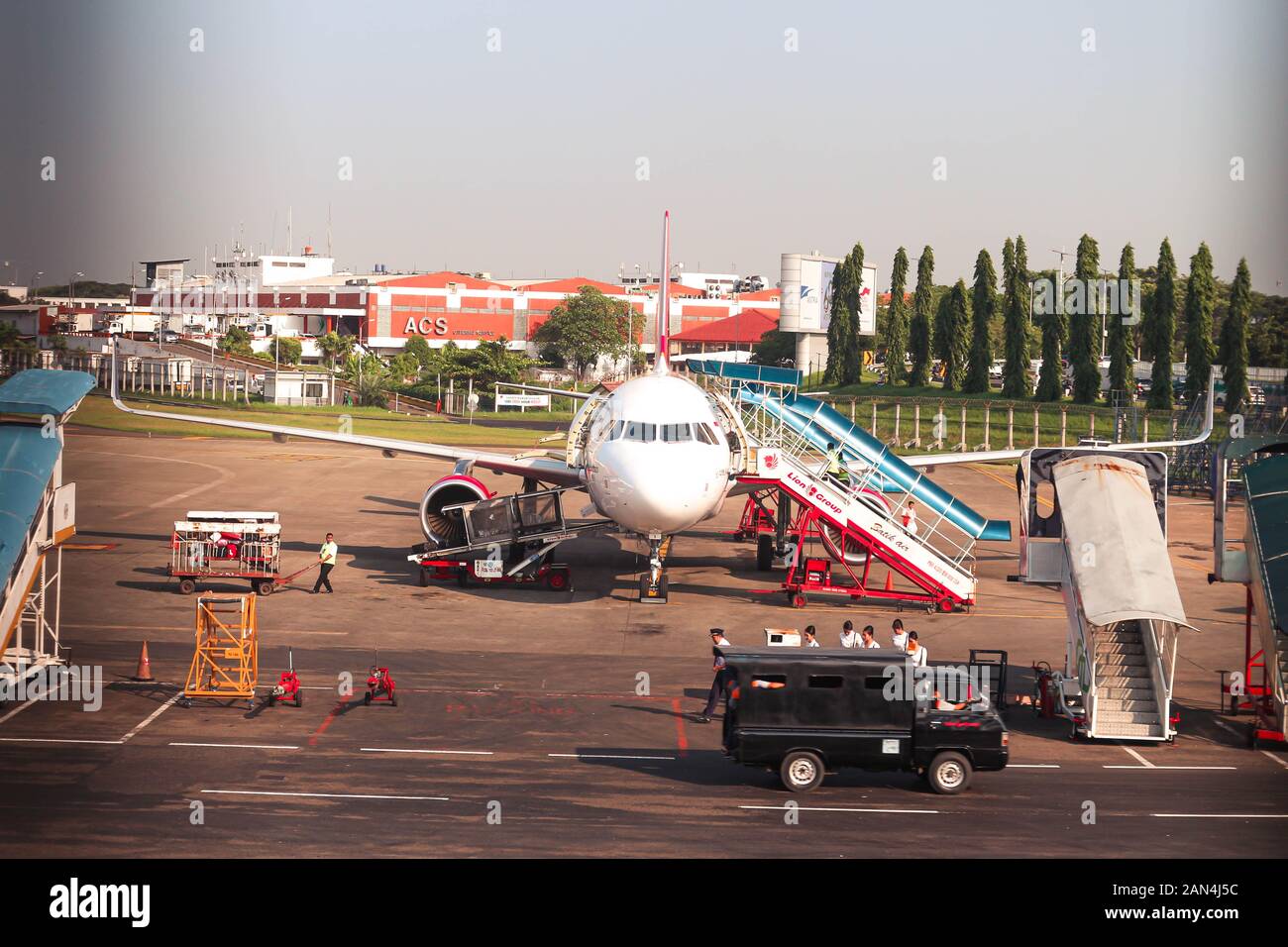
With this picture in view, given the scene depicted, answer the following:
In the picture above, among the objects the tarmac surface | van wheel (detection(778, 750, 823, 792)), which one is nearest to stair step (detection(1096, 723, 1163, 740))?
the tarmac surface

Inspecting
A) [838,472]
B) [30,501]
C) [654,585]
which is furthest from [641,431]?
[30,501]

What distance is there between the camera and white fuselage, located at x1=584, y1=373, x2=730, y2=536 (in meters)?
37.4

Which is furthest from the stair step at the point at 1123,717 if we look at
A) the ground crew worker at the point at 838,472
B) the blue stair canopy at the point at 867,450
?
the ground crew worker at the point at 838,472

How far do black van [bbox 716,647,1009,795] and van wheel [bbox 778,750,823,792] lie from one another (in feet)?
0.06

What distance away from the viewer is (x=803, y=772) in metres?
23.8

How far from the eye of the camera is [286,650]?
33.9 metres

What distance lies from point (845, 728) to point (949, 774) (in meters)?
2.03

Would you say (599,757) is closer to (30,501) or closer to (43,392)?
(30,501)

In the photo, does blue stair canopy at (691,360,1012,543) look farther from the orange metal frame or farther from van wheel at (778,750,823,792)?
van wheel at (778,750,823,792)

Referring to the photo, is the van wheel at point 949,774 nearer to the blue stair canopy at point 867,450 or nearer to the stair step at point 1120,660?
the stair step at point 1120,660
